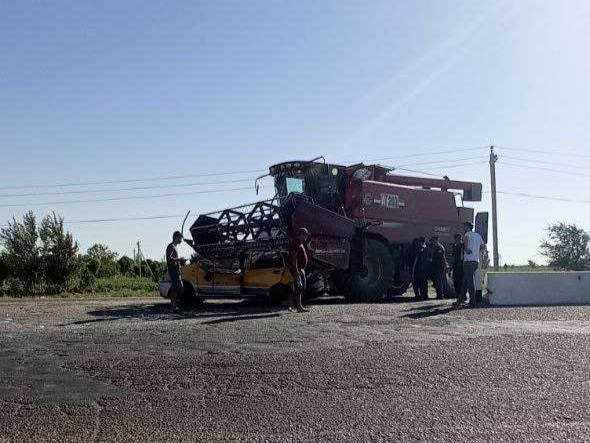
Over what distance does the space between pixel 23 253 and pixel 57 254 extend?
3.99 feet

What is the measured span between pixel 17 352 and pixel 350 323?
168 inches

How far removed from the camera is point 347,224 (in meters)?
13.4

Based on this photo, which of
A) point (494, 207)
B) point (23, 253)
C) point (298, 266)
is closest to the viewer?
point (298, 266)

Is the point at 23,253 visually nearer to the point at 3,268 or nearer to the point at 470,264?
the point at 3,268

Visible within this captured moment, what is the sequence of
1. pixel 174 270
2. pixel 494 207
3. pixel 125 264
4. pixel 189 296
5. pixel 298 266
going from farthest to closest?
pixel 494 207
pixel 125 264
pixel 189 296
pixel 174 270
pixel 298 266

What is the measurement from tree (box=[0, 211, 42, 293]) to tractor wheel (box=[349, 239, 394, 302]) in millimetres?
13417

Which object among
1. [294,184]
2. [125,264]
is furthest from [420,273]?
[125,264]

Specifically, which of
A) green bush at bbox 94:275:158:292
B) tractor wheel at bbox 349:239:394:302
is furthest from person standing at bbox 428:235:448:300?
green bush at bbox 94:275:158:292

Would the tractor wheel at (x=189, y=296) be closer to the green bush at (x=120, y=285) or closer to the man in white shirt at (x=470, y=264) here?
the man in white shirt at (x=470, y=264)

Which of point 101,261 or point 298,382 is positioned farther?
point 101,261

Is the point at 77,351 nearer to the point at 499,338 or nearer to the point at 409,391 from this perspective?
the point at 409,391

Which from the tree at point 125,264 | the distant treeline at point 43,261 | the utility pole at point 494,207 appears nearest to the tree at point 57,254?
the distant treeline at point 43,261

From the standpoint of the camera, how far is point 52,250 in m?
22.4

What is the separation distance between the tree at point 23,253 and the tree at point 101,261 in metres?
2.38
